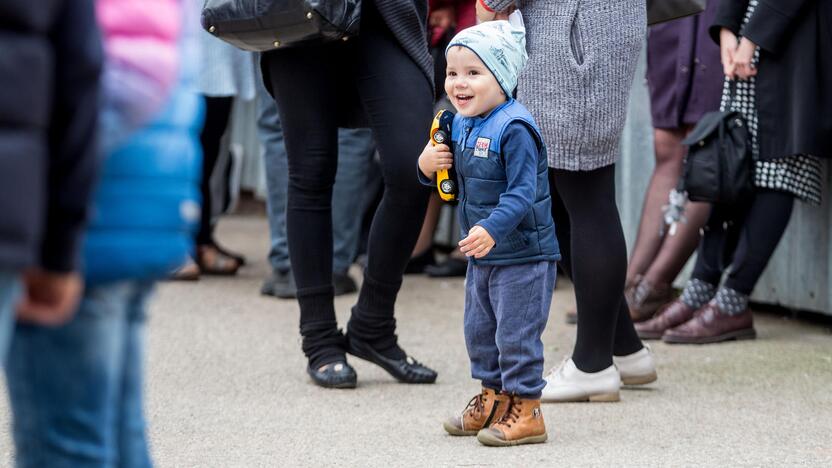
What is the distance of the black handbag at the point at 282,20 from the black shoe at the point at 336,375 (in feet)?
3.57

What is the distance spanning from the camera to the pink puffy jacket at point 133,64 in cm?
193

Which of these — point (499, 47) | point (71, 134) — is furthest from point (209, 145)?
point (71, 134)

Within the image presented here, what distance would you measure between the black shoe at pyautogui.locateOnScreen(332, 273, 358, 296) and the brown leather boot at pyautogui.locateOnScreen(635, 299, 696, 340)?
1.58m

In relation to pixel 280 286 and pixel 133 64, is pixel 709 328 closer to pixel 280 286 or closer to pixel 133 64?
pixel 280 286

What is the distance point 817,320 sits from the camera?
599 centimetres

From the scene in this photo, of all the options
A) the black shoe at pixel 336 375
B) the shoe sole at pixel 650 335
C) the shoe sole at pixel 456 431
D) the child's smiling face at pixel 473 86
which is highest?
the child's smiling face at pixel 473 86

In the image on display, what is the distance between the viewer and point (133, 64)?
6.39ft

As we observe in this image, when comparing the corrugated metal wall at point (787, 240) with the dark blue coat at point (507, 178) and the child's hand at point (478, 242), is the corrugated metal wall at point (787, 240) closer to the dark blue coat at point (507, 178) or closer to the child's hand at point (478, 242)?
the dark blue coat at point (507, 178)

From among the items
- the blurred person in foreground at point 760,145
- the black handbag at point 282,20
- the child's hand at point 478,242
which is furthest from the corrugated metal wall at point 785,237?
the child's hand at point 478,242

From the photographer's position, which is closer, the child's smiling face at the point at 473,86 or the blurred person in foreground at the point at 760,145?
the child's smiling face at the point at 473,86

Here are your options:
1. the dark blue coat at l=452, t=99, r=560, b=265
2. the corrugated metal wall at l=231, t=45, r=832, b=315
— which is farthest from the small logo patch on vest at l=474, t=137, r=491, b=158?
the corrugated metal wall at l=231, t=45, r=832, b=315

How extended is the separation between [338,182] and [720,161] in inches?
76.8

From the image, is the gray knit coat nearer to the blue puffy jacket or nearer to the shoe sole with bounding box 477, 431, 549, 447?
the shoe sole with bounding box 477, 431, 549, 447

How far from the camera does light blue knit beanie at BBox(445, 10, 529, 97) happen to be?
3.63m
